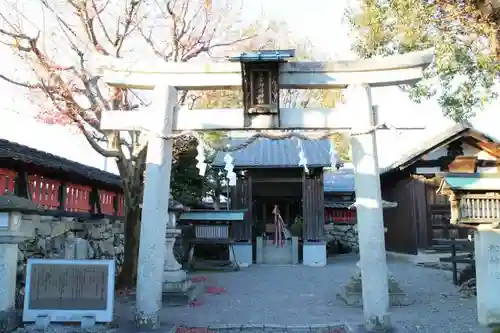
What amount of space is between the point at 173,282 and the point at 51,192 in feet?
11.8

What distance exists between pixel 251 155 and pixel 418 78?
1408 cm

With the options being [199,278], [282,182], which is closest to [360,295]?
[199,278]

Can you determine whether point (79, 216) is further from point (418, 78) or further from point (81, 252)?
point (418, 78)

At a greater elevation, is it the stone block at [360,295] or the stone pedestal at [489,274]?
the stone pedestal at [489,274]

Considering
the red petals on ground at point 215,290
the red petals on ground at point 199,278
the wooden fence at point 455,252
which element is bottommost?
the red petals on ground at point 215,290

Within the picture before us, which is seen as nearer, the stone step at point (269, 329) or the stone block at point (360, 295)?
the stone step at point (269, 329)

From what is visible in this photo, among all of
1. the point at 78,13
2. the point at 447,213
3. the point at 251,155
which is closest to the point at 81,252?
the point at 78,13

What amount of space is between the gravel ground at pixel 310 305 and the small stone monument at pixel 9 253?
2291 mm

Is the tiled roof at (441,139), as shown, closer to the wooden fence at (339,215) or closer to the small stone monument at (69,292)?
the wooden fence at (339,215)

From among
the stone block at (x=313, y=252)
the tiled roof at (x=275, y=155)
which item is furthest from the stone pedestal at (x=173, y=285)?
the stone block at (x=313, y=252)

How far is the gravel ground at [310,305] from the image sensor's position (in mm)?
8438

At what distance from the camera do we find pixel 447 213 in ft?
61.6

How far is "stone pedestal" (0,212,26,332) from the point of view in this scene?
677 cm

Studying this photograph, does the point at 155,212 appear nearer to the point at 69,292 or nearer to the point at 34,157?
the point at 69,292
